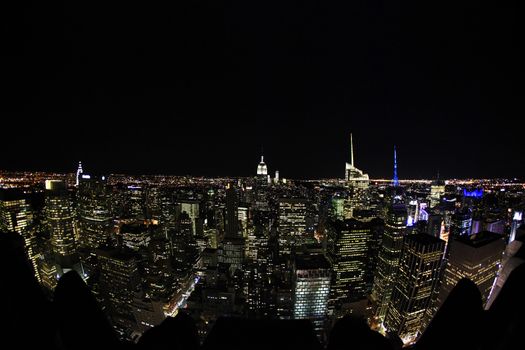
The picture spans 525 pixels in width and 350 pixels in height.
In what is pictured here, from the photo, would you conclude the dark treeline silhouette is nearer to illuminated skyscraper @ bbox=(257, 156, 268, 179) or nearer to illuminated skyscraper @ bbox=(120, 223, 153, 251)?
illuminated skyscraper @ bbox=(120, 223, 153, 251)

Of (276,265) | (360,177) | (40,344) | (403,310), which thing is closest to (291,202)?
(276,265)

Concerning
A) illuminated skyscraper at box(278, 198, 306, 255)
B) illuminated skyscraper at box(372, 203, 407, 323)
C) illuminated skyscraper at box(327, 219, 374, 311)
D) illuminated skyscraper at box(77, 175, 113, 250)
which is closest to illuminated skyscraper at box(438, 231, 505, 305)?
illuminated skyscraper at box(372, 203, 407, 323)

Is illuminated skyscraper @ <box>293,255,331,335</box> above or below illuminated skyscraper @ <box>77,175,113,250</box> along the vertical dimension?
below

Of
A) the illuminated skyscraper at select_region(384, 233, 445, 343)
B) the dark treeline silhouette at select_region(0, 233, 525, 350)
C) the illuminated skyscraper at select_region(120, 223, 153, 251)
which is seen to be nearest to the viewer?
the dark treeline silhouette at select_region(0, 233, 525, 350)

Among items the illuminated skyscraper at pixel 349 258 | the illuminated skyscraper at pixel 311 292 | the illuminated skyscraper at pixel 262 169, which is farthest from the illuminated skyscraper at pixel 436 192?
the illuminated skyscraper at pixel 262 169

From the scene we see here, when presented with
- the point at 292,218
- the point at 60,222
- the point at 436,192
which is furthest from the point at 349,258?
the point at 60,222

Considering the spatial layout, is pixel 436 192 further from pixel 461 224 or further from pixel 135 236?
pixel 135 236

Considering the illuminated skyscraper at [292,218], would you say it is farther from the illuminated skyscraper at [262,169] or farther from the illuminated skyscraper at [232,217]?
the illuminated skyscraper at [262,169]
